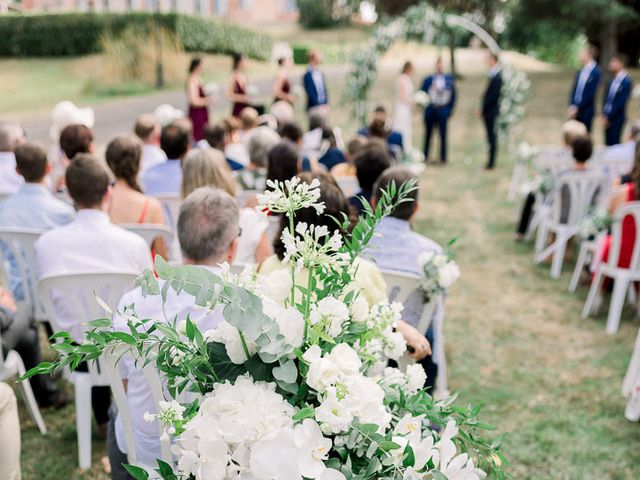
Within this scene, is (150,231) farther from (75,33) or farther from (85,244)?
(75,33)

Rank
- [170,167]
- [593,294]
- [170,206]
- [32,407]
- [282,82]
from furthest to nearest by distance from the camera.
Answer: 1. [282,82]
2. [593,294]
3. [170,167]
4. [170,206]
5. [32,407]

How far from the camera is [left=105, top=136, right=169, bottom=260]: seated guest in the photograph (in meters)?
4.11

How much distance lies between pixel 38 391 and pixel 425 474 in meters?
3.26

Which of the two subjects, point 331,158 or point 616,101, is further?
point 616,101

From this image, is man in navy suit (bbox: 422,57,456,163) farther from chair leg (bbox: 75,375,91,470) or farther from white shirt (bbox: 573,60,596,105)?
chair leg (bbox: 75,375,91,470)

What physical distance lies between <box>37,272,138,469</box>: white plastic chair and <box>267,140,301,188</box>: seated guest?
160 cm

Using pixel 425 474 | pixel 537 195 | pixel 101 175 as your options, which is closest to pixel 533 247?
pixel 537 195

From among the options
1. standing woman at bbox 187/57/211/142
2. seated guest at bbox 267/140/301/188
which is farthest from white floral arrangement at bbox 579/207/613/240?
standing woman at bbox 187/57/211/142

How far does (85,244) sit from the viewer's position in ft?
10.9

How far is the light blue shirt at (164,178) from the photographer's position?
509 cm

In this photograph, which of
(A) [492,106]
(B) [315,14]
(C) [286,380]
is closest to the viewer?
(C) [286,380]

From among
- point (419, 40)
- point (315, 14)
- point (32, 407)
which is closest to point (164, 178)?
point (32, 407)

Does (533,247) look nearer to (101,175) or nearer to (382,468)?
(101,175)

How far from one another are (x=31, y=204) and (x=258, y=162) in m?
1.87
